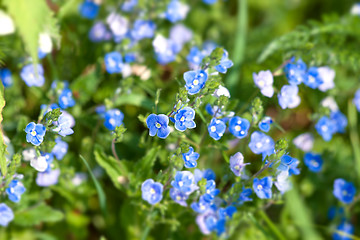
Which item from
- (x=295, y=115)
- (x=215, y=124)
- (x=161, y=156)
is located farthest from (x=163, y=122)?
(x=295, y=115)

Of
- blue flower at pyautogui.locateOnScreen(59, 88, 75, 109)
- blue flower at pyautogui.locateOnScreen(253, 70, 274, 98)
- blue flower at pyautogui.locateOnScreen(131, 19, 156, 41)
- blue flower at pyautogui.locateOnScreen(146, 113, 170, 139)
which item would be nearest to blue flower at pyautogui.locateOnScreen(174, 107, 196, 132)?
blue flower at pyautogui.locateOnScreen(146, 113, 170, 139)

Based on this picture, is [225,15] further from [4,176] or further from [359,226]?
[4,176]

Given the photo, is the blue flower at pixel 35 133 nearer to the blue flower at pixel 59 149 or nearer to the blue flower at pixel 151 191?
the blue flower at pixel 59 149

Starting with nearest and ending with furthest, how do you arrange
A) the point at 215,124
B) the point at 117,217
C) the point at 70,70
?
the point at 215,124 → the point at 117,217 → the point at 70,70


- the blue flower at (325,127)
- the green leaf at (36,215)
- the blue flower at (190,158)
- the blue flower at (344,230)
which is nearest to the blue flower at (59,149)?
the green leaf at (36,215)

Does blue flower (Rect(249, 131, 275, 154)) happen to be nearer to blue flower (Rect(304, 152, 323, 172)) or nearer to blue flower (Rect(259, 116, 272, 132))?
blue flower (Rect(259, 116, 272, 132))
